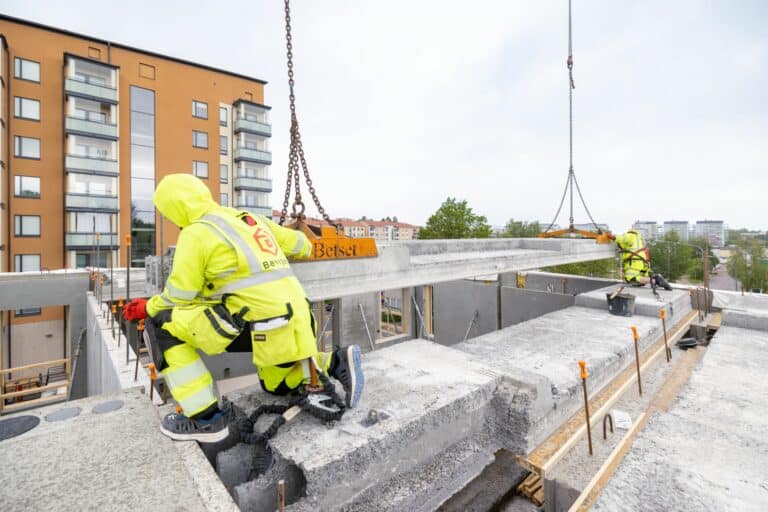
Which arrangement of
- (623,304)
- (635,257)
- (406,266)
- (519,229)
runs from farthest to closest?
(519,229), (635,257), (623,304), (406,266)

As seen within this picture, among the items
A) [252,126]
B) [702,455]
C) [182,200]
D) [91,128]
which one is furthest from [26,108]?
[702,455]

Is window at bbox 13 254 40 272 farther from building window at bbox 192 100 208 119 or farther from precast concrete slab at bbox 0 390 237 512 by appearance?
precast concrete slab at bbox 0 390 237 512

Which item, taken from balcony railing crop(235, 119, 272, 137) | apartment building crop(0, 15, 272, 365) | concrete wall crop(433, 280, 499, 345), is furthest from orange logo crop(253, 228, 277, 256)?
balcony railing crop(235, 119, 272, 137)

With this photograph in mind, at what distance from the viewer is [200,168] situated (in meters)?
25.3

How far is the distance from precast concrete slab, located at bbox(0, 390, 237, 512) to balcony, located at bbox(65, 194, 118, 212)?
23.3m

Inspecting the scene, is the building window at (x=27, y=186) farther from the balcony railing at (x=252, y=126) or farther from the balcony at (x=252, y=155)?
the balcony railing at (x=252, y=126)

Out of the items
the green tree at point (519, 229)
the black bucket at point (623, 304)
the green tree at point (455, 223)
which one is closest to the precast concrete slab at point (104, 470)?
the black bucket at point (623, 304)

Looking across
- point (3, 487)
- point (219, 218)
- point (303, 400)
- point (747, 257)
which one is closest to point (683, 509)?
point (303, 400)

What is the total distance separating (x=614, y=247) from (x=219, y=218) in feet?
35.3

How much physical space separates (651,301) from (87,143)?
26825 mm

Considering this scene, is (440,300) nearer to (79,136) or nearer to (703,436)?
(703,436)

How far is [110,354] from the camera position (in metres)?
5.98

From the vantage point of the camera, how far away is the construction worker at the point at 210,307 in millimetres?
2250

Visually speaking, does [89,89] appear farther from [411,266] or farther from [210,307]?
[210,307]
